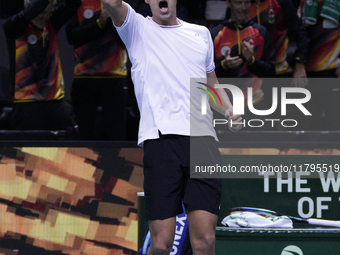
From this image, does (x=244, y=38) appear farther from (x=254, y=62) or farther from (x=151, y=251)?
(x=151, y=251)

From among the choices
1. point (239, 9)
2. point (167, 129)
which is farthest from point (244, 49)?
point (167, 129)

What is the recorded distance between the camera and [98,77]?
443cm

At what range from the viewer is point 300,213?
3.78 metres

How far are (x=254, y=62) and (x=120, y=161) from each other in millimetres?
1411

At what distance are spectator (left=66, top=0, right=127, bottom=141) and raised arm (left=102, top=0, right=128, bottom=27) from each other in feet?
5.79

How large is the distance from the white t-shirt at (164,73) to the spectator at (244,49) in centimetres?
160

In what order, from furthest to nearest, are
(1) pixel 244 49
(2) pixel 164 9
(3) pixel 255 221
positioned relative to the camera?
(1) pixel 244 49, (3) pixel 255 221, (2) pixel 164 9

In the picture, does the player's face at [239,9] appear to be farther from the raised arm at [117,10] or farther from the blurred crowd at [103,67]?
the raised arm at [117,10]

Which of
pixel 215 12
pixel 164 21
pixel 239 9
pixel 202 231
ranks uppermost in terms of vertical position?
pixel 164 21

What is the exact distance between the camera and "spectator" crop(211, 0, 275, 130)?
436 cm

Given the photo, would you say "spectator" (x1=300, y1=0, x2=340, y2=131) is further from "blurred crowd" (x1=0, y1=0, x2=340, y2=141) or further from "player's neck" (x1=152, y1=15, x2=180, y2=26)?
"player's neck" (x1=152, y1=15, x2=180, y2=26)

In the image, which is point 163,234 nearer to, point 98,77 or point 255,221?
point 255,221

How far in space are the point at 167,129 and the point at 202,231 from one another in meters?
0.53

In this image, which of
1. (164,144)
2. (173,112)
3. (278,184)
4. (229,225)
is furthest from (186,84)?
(278,184)
